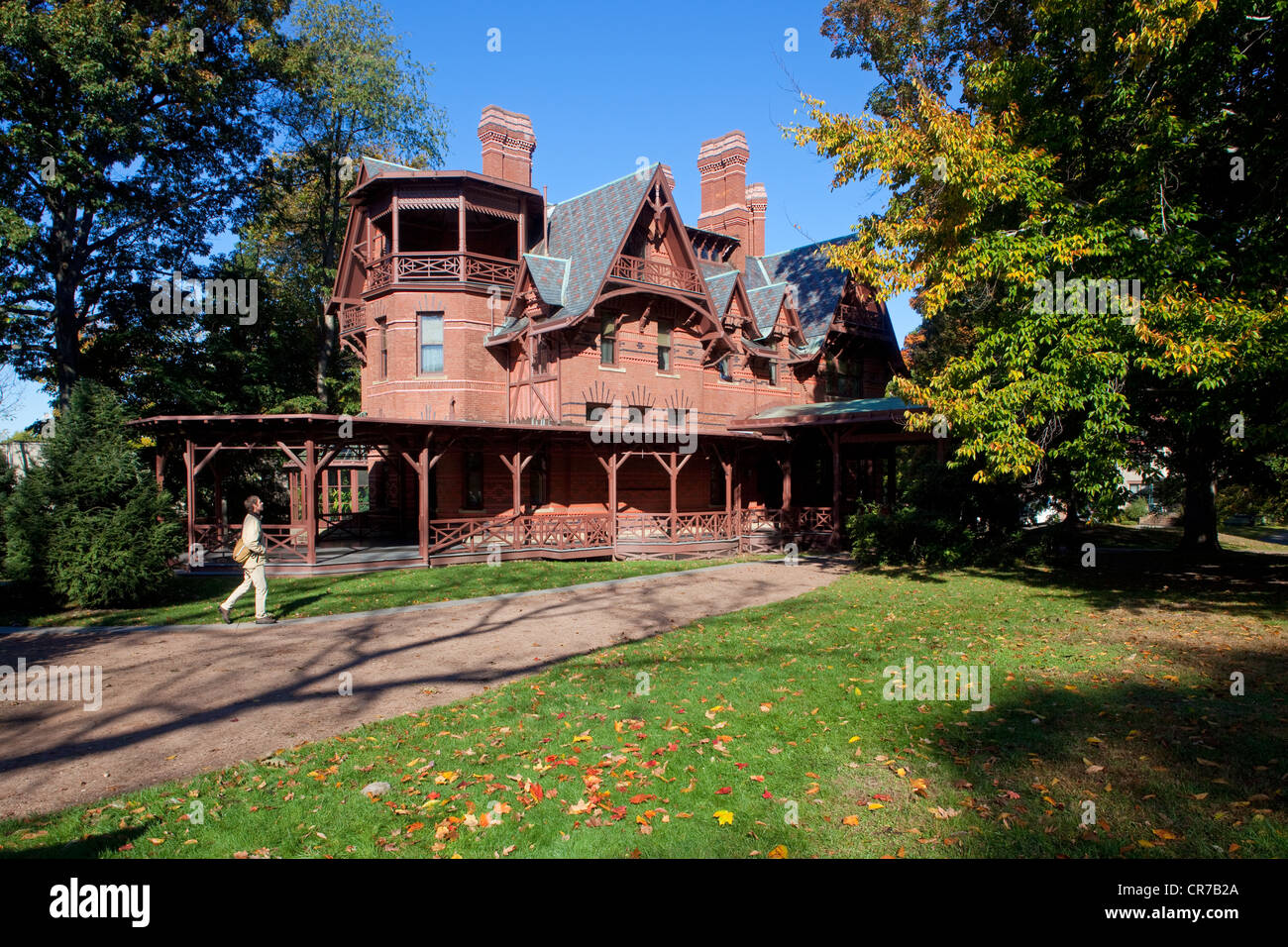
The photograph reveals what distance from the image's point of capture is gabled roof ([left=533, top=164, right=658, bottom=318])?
23347 mm

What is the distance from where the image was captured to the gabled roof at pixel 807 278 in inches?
1200

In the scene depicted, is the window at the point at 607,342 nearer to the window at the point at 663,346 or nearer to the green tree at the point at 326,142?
the window at the point at 663,346

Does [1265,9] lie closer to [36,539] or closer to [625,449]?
[625,449]

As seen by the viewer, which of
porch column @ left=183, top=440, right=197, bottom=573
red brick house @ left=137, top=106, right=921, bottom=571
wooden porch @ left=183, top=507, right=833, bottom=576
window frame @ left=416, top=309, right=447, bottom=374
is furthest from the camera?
window frame @ left=416, top=309, right=447, bottom=374

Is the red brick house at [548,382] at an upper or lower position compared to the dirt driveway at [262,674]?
upper

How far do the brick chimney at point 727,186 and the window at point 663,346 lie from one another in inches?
328

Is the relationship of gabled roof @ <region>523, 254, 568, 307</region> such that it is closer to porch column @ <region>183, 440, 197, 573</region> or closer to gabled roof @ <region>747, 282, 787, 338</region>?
gabled roof @ <region>747, 282, 787, 338</region>

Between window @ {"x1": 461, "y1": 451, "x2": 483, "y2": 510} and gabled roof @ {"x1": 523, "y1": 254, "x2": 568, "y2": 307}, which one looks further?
window @ {"x1": 461, "y1": 451, "x2": 483, "y2": 510}

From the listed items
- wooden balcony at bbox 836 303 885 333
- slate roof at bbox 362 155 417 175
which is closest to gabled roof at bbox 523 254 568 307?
slate roof at bbox 362 155 417 175

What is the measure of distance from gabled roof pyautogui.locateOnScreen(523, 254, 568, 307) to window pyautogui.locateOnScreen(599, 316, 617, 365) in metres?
1.73

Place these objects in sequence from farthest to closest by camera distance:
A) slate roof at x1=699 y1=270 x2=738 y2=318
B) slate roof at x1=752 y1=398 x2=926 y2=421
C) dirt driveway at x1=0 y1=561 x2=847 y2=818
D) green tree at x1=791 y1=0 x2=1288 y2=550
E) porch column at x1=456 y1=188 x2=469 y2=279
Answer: slate roof at x1=699 y1=270 x2=738 y2=318 < porch column at x1=456 y1=188 x2=469 y2=279 < slate roof at x1=752 y1=398 x2=926 y2=421 < green tree at x1=791 y1=0 x2=1288 y2=550 < dirt driveway at x1=0 y1=561 x2=847 y2=818

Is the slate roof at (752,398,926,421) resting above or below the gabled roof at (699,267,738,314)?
below

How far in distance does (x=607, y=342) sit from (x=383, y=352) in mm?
8033

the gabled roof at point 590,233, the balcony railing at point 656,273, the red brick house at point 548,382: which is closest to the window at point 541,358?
the red brick house at point 548,382
